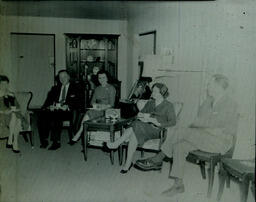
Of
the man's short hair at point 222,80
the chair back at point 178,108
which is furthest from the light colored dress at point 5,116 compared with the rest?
the man's short hair at point 222,80

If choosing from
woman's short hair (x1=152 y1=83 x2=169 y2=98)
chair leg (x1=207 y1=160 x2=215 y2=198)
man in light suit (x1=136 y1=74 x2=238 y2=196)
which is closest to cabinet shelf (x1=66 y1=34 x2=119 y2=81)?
woman's short hair (x1=152 y1=83 x2=169 y2=98)

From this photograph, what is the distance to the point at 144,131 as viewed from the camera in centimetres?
230

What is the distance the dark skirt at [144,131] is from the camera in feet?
7.52

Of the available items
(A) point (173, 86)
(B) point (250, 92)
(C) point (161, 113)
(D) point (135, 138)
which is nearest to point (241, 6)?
(B) point (250, 92)

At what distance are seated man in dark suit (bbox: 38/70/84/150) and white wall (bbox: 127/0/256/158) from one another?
0.84 metres

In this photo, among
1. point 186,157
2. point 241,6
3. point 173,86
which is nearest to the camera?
point 241,6

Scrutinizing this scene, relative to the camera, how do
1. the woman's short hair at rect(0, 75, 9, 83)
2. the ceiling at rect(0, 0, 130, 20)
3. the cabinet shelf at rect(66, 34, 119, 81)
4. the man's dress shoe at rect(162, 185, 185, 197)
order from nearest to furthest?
the ceiling at rect(0, 0, 130, 20)
the woman's short hair at rect(0, 75, 9, 83)
the man's dress shoe at rect(162, 185, 185, 197)
the cabinet shelf at rect(66, 34, 119, 81)

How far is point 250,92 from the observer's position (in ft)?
6.56

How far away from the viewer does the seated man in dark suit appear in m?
2.53

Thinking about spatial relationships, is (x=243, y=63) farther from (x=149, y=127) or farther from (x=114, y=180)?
(x=114, y=180)

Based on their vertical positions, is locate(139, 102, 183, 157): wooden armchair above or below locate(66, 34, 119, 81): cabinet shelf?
below

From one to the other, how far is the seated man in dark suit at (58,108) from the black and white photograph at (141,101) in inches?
0.5

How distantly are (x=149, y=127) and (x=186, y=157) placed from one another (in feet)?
1.20

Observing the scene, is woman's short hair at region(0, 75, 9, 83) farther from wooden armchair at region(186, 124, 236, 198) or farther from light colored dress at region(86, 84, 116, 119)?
wooden armchair at region(186, 124, 236, 198)
